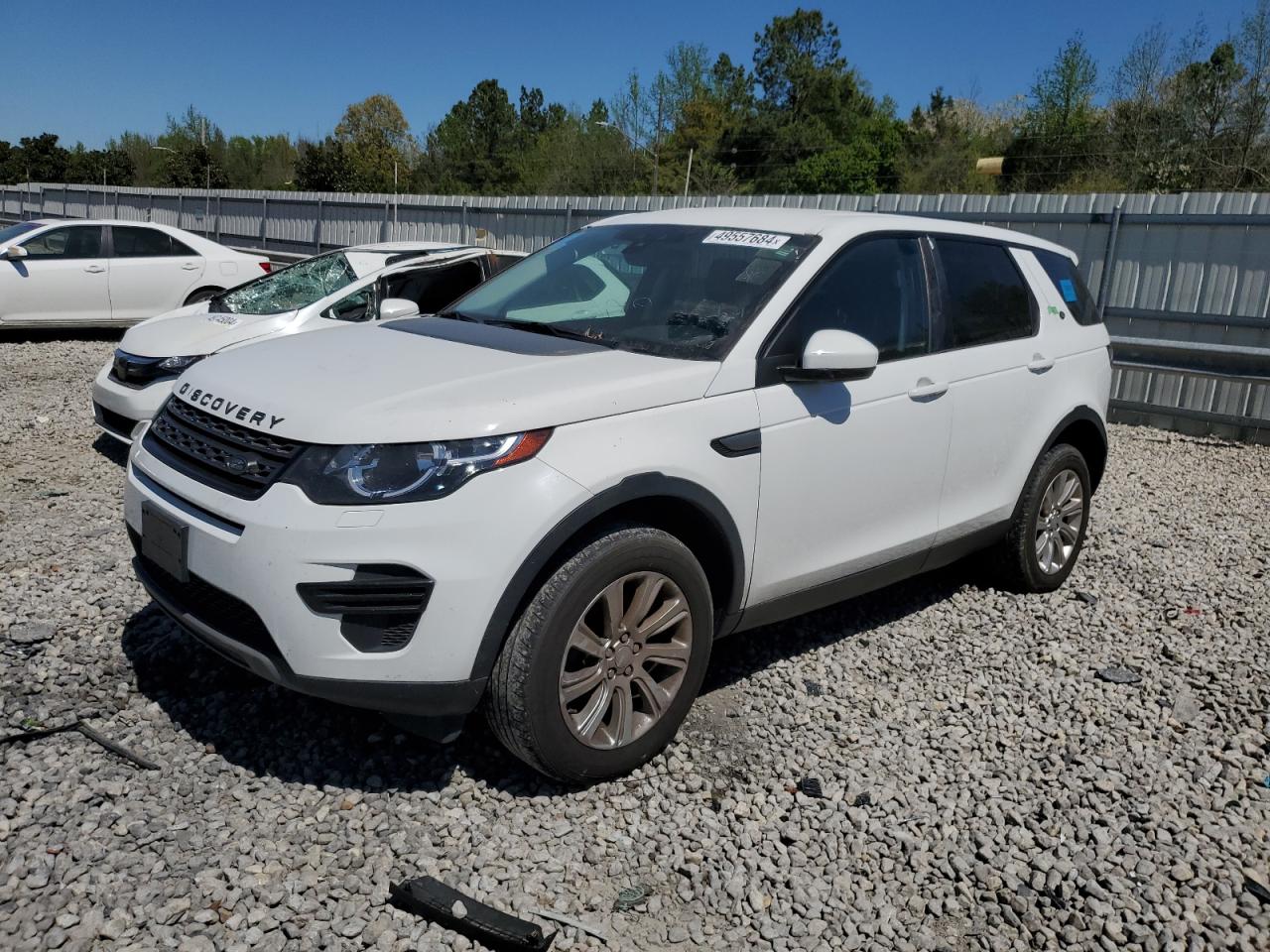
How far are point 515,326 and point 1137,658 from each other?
3108mm

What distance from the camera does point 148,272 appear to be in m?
12.7

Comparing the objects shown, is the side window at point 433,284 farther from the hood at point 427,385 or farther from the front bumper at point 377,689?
the front bumper at point 377,689

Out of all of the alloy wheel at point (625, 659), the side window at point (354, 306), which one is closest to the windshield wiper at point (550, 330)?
the alloy wheel at point (625, 659)

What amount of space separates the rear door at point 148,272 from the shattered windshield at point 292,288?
4.68m

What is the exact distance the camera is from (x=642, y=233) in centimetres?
442

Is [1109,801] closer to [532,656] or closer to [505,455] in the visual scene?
[532,656]

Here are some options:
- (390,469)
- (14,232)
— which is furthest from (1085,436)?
(14,232)

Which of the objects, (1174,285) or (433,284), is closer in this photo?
(433,284)

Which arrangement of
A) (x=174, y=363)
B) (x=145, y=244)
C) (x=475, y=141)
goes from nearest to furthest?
(x=174, y=363), (x=145, y=244), (x=475, y=141)

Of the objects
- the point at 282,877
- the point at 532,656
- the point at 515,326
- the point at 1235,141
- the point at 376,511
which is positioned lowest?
the point at 282,877

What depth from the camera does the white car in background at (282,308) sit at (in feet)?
22.7

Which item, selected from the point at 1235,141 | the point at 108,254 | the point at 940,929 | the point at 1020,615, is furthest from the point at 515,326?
the point at 1235,141

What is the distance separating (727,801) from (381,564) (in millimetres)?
1397

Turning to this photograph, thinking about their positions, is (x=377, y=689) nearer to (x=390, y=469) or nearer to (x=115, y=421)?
(x=390, y=469)
